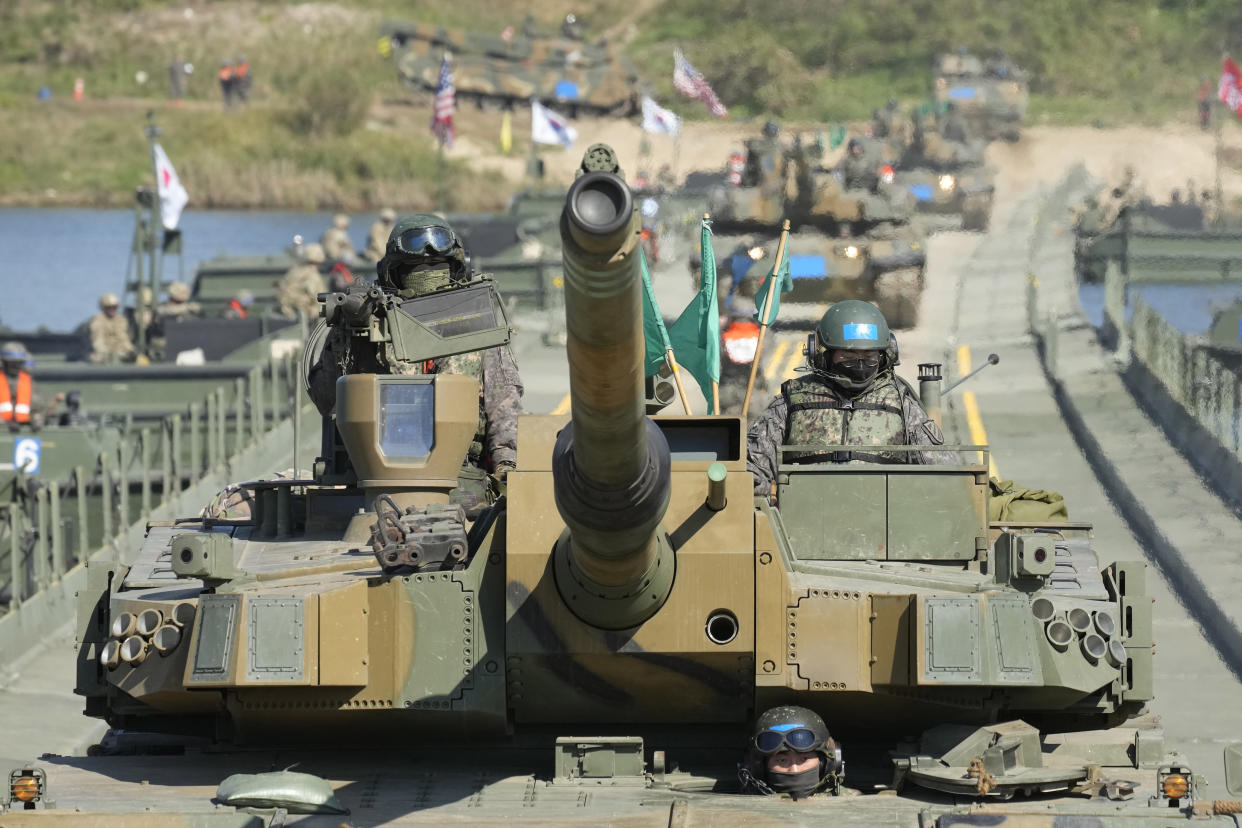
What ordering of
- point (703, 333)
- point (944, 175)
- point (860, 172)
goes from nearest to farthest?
point (703, 333) < point (860, 172) < point (944, 175)

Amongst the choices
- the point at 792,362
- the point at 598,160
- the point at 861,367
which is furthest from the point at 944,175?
the point at 598,160

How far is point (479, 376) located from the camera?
590 inches

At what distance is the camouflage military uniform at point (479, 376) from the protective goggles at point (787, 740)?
10.4ft

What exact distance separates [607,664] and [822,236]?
97.4 ft

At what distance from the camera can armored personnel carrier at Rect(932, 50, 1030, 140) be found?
75.5 meters

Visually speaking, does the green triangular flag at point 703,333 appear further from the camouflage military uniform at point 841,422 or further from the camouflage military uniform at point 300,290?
the camouflage military uniform at point 300,290

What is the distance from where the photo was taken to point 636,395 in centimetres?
927

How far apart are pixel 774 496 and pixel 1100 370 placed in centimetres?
2051

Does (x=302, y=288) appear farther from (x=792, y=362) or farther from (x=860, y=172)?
(x=860, y=172)

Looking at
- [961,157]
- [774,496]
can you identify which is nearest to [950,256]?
[961,157]

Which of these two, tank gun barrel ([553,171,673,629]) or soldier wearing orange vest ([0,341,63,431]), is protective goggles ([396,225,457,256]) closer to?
tank gun barrel ([553,171,673,629])

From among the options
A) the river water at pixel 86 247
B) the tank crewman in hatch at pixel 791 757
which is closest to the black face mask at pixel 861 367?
the tank crewman in hatch at pixel 791 757

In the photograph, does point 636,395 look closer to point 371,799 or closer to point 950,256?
point 371,799

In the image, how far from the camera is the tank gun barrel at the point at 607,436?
8484 mm
